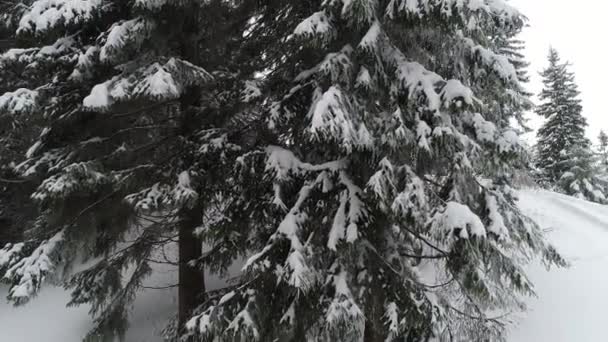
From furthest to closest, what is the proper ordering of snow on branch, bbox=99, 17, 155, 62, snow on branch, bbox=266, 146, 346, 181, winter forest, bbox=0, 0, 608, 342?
snow on branch, bbox=99, 17, 155, 62 < snow on branch, bbox=266, 146, 346, 181 < winter forest, bbox=0, 0, 608, 342

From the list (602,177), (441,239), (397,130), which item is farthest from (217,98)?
(602,177)

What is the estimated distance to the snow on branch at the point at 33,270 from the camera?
185 inches

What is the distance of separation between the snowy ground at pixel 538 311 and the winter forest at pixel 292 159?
0.17m

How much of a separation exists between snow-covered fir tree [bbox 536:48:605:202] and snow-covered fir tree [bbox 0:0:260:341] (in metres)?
20.5

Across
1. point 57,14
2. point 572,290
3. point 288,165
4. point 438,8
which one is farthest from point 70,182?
point 572,290

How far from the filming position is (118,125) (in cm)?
609

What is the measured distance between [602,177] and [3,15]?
26.2 m

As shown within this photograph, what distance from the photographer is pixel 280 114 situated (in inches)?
175

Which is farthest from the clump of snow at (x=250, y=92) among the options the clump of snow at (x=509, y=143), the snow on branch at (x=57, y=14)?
the clump of snow at (x=509, y=143)

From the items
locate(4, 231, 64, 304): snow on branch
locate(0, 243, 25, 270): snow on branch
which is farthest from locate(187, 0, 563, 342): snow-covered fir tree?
locate(0, 243, 25, 270): snow on branch

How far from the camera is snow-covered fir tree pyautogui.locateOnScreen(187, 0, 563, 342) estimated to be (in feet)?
12.2

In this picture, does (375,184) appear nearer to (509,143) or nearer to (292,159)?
(292,159)

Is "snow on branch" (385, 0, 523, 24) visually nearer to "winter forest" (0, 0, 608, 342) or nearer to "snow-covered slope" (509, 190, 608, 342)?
"winter forest" (0, 0, 608, 342)

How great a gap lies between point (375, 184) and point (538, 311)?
18.2 ft
